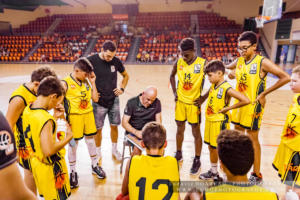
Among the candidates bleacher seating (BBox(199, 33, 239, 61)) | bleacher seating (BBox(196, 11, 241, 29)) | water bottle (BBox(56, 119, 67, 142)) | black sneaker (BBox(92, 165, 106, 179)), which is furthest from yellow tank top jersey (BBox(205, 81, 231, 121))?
bleacher seating (BBox(196, 11, 241, 29))

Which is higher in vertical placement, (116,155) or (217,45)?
(217,45)

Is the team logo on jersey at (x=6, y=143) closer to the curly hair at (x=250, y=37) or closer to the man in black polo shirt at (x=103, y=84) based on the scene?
the man in black polo shirt at (x=103, y=84)

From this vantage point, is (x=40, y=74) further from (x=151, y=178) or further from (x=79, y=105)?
(x=151, y=178)

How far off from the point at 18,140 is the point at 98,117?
1.50 meters

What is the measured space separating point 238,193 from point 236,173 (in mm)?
115

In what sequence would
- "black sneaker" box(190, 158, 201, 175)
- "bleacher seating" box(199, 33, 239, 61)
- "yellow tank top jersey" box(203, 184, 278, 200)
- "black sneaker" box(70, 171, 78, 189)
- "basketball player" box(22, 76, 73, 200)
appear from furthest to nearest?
"bleacher seating" box(199, 33, 239, 61) → "black sneaker" box(190, 158, 201, 175) → "black sneaker" box(70, 171, 78, 189) → "basketball player" box(22, 76, 73, 200) → "yellow tank top jersey" box(203, 184, 278, 200)

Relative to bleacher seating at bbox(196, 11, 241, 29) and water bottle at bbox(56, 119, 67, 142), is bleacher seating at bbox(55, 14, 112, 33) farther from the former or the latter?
water bottle at bbox(56, 119, 67, 142)

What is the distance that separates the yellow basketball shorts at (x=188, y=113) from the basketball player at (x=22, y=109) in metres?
2.09

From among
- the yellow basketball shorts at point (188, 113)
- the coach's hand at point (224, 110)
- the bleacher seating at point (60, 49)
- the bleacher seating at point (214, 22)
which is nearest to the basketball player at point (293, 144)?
the coach's hand at point (224, 110)

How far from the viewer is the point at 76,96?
118 inches

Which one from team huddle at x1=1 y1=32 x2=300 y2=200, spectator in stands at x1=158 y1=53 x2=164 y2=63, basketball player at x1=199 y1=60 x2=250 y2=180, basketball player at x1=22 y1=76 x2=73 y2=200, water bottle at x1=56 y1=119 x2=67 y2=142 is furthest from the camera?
spectator in stands at x1=158 y1=53 x2=164 y2=63

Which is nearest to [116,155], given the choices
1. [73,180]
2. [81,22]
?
Result: [73,180]

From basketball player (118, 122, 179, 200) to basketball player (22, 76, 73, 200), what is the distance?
2.46ft

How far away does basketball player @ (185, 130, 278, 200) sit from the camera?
1245 millimetres
